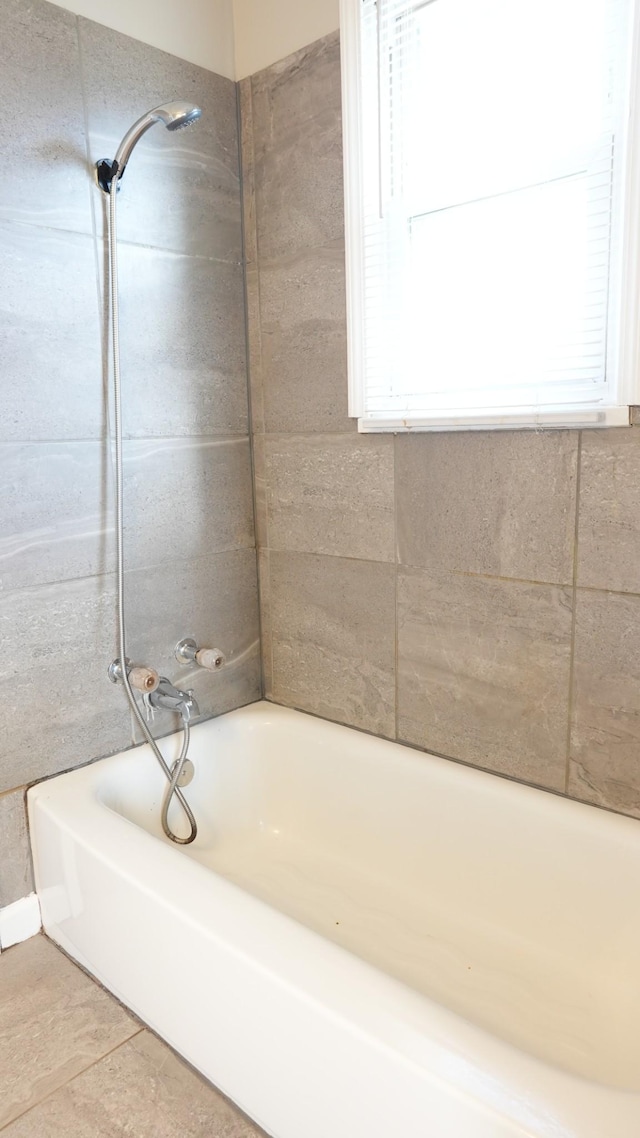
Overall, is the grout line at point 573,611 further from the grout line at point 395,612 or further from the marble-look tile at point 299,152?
the marble-look tile at point 299,152

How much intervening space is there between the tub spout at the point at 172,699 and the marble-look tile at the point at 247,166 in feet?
3.95

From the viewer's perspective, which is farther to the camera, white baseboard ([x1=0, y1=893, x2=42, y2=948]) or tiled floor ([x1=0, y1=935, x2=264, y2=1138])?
white baseboard ([x1=0, y1=893, x2=42, y2=948])

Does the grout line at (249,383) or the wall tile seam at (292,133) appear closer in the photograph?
the wall tile seam at (292,133)

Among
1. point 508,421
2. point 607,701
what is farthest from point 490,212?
point 607,701

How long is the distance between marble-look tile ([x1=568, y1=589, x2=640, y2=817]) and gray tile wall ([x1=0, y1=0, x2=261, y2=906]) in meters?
1.04

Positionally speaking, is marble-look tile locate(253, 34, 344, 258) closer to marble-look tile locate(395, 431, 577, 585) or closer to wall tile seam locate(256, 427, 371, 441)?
wall tile seam locate(256, 427, 371, 441)

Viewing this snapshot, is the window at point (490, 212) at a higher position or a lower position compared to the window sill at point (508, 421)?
higher

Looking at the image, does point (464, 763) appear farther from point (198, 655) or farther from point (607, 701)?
point (198, 655)

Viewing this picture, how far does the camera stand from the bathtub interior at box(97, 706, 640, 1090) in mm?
1467

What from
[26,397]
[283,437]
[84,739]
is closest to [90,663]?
[84,739]

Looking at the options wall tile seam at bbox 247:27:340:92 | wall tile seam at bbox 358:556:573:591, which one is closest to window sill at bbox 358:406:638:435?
wall tile seam at bbox 358:556:573:591

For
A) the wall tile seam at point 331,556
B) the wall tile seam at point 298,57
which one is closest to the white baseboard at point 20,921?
the wall tile seam at point 331,556

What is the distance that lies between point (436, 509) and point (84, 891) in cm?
115

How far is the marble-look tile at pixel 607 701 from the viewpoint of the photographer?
1488 mm
